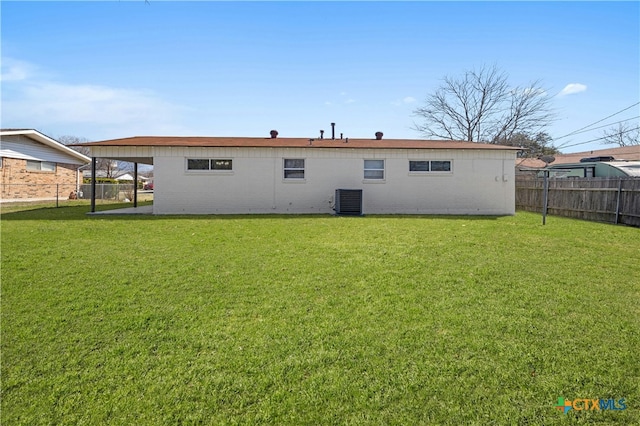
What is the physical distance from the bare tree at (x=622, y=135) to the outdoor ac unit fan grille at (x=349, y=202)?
36597mm

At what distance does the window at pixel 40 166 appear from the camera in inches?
Answer: 771

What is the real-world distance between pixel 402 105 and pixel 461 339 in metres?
28.4

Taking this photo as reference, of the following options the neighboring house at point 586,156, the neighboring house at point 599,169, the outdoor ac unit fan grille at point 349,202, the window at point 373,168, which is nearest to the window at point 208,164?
the outdoor ac unit fan grille at point 349,202

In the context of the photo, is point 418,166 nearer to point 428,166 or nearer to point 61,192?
point 428,166

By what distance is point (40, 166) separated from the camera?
798 inches

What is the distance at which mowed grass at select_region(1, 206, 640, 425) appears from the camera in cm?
218

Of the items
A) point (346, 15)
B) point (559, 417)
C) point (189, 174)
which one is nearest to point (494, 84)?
point (346, 15)

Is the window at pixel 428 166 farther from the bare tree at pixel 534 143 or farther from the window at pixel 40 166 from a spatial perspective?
the window at pixel 40 166

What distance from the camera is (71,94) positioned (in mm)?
12133

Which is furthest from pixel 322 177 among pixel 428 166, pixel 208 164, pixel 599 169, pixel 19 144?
pixel 19 144

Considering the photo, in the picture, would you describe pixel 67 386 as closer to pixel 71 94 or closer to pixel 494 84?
pixel 71 94

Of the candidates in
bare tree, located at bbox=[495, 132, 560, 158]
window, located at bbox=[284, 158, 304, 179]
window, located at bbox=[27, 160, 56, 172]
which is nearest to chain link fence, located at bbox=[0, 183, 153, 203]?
window, located at bbox=[27, 160, 56, 172]

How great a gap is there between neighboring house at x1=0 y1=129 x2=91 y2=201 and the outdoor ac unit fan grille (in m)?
14.7

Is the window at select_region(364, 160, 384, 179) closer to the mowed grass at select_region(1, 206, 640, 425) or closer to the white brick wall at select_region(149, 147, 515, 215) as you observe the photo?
the white brick wall at select_region(149, 147, 515, 215)
